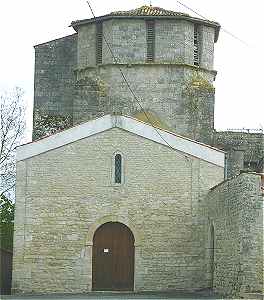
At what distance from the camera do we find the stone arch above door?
29.0 meters

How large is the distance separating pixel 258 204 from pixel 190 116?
13342 mm

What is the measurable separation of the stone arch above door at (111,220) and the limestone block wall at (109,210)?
35 millimetres

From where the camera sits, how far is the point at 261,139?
39.2m

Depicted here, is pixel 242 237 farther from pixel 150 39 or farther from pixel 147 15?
pixel 147 15

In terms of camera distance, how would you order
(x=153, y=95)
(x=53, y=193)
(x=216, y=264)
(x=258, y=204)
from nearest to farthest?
1. (x=258, y=204)
2. (x=216, y=264)
3. (x=53, y=193)
4. (x=153, y=95)

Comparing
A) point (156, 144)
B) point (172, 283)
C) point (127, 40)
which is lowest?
point (172, 283)

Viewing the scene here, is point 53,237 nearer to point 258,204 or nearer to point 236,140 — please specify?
point 258,204

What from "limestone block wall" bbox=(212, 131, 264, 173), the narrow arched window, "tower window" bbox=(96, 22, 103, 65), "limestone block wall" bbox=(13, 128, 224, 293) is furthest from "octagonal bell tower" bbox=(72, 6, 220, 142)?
the narrow arched window

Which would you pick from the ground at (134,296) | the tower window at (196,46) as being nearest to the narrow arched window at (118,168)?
the ground at (134,296)

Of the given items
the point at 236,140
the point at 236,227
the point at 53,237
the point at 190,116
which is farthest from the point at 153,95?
the point at 236,227

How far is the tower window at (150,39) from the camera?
37.0m

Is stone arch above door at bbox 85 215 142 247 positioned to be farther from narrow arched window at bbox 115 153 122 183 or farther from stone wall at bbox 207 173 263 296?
stone wall at bbox 207 173 263 296

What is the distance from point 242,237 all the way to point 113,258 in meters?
6.77

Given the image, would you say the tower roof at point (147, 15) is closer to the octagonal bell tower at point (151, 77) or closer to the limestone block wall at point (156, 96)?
the octagonal bell tower at point (151, 77)
